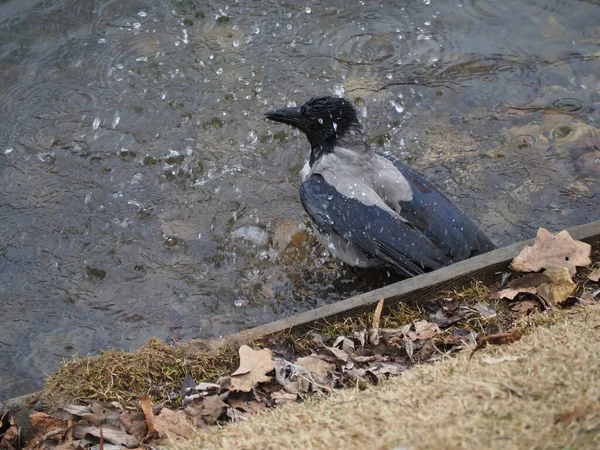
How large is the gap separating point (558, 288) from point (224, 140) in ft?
11.3

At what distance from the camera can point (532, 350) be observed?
134 inches

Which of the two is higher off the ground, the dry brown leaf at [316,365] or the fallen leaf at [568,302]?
the dry brown leaf at [316,365]

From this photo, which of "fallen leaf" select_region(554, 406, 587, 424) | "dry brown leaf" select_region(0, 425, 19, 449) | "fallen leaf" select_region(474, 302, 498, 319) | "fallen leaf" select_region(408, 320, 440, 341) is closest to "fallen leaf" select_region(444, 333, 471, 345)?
"fallen leaf" select_region(408, 320, 440, 341)

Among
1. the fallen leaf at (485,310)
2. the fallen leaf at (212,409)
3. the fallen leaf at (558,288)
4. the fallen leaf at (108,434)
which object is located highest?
the fallen leaf at (108,434)

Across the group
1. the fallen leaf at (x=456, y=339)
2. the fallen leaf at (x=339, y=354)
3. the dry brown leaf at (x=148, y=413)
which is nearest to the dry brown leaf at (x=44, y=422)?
the dry brown leaf at (x=148, y=413)

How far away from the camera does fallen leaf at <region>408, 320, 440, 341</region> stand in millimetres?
4191

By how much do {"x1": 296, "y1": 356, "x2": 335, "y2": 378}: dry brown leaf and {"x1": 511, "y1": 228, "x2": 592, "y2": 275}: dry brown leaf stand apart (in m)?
1.27

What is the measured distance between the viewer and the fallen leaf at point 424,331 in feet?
13.8

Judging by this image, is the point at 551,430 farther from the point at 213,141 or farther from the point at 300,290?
the point at 213,141

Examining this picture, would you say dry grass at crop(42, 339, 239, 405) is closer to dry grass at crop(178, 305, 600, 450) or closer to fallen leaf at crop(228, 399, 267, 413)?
fallen leaf at crop(228, 399, 267, 413)

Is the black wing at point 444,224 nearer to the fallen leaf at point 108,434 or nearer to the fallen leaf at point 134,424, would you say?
the fallen leaf at point 134,424

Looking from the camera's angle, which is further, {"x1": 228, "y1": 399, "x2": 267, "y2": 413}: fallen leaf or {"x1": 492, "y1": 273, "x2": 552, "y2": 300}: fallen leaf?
{"x1": 492, "y1": 273, "x2": 552, "y2": 300}: fallen leaf

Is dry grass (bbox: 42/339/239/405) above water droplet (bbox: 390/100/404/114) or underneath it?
above

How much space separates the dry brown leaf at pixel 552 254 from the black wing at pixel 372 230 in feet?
2.53
